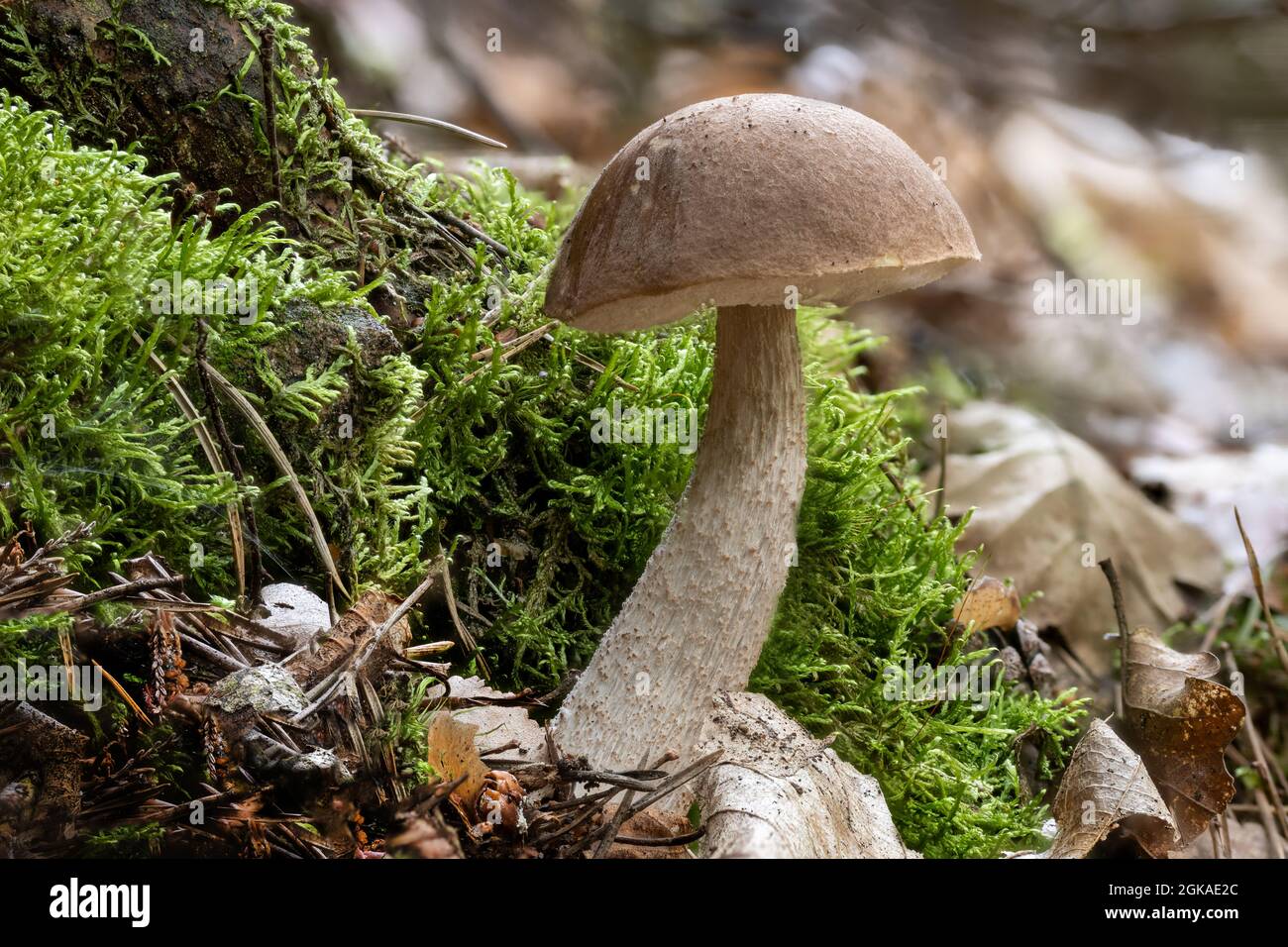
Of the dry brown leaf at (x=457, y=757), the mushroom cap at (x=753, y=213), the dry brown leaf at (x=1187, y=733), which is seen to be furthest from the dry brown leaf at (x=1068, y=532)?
the dry brown leaf at (x=457, y=757)

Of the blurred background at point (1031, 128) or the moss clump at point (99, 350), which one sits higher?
the blurred background at point (1031, 128)

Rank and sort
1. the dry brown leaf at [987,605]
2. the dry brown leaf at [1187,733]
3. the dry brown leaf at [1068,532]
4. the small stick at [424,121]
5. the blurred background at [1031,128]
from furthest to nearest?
1. the blurred background at [1031,128]
2. the dry brown leaf at [1068,532]
3. the small stick at [424,121]
4. the dry brown leaf at [987,605]
5. the dry brown leaf at [1187,733]

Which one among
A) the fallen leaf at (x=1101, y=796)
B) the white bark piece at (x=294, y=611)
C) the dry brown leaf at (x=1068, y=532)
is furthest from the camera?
the dry brown leaf at (x=1068, y=532)

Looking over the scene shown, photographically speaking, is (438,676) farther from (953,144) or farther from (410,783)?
(953,144)

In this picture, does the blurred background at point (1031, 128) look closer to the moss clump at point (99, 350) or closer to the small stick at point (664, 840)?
the moss clump at point (99, 350)

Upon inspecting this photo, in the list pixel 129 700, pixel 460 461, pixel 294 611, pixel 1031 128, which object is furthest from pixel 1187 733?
pixel 1031 128

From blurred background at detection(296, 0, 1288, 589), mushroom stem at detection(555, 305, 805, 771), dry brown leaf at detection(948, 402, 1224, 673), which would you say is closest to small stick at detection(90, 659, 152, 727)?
mushroom stem at detection(555, 305, 805, 771)

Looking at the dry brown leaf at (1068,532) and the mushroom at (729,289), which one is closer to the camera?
the mushroom at (729,289)
